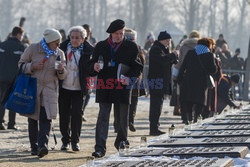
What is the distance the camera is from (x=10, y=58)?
17.1m

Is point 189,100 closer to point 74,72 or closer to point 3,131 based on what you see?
point 3,131

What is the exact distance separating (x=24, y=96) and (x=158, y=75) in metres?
4.53

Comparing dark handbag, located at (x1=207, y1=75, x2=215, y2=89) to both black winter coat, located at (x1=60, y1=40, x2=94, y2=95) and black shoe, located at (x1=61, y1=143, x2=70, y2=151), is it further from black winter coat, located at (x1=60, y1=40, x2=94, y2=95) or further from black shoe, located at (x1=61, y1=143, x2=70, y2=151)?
black shoe, located at (x1=61, y1=143, x2=70, y2=151)

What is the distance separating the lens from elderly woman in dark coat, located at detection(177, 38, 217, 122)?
16891 millimetres

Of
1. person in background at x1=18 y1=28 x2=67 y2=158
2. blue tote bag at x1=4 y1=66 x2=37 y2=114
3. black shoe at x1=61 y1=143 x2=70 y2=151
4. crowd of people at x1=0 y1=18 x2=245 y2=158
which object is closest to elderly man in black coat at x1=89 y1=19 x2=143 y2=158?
crowd of people at x1=0 y1=18 x2=245 y2=158

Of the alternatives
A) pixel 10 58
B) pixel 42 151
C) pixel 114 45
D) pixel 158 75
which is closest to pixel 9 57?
pixel 10 58

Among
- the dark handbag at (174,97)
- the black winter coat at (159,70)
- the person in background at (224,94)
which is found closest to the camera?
the black winter coat at (159,70)

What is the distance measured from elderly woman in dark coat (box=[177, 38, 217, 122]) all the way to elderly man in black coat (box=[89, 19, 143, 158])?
462 cm

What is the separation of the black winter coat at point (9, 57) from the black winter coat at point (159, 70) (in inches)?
95.4

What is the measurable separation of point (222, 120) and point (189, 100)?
0.82m

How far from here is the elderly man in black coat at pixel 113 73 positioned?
12141 millimetres

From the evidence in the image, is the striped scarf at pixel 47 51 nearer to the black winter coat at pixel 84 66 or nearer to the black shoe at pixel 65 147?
the black winter coat at pixel 84 66

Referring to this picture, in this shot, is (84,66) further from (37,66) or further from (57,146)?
(57,146)

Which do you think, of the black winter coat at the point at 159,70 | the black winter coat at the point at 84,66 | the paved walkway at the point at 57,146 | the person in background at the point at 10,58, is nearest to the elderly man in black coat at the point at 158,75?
the black winter coat at the point at 159,70
